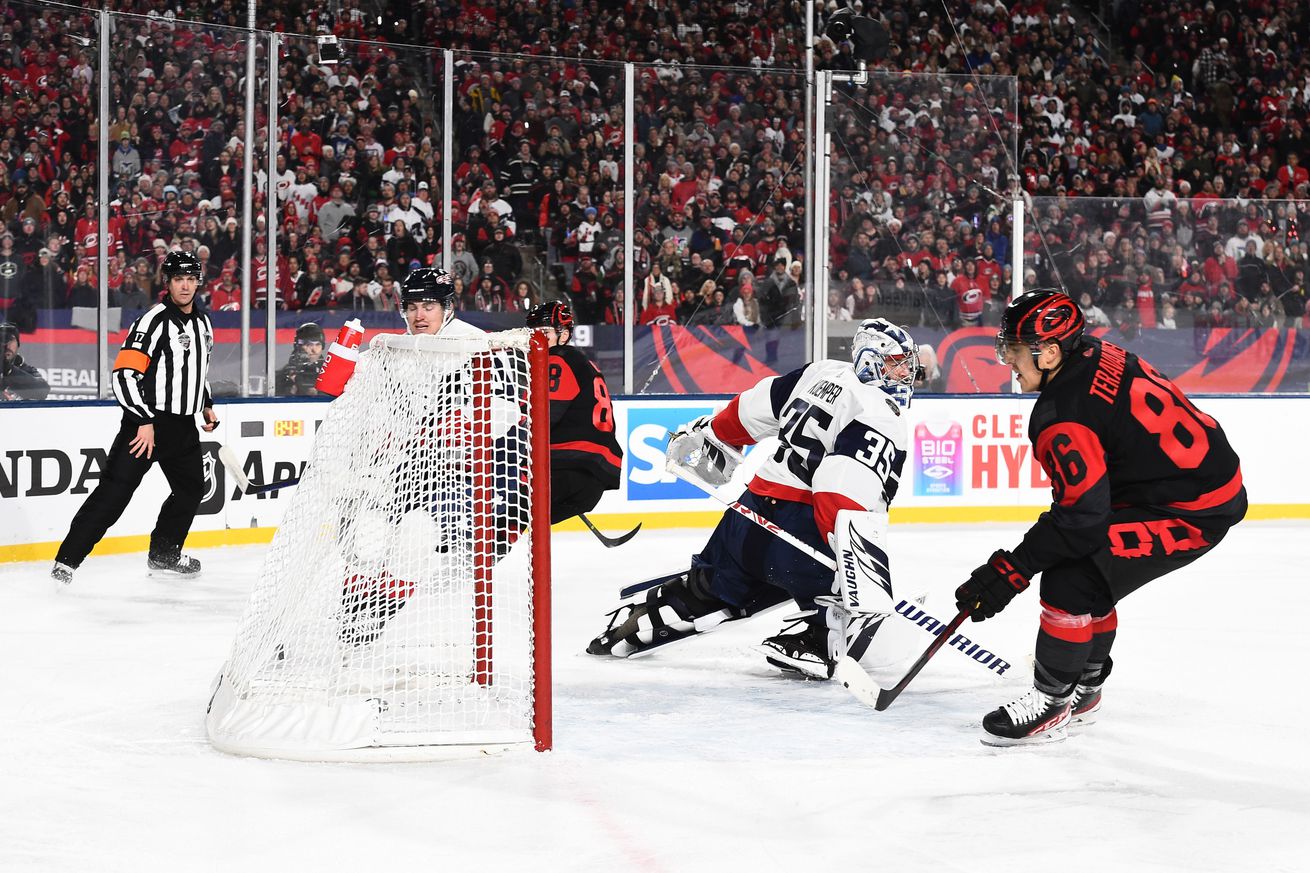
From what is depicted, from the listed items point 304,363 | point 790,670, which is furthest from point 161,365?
point 790,670

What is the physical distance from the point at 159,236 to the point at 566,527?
2575 millimetres

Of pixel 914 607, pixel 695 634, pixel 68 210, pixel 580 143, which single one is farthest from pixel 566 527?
pixel 914 607

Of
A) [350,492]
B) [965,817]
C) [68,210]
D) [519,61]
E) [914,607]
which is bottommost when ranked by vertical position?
[965,817]

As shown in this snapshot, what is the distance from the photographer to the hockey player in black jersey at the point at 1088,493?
329 cm

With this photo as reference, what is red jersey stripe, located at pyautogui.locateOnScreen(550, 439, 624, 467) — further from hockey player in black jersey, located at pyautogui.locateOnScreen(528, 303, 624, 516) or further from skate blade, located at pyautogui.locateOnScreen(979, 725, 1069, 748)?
skate blade, located at pyautogui.locateOnScreen(979, 725, 1069, 748)

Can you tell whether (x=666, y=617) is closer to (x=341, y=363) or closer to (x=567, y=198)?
(x=341, y=363)

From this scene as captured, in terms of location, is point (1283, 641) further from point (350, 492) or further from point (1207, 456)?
point (350, 492)

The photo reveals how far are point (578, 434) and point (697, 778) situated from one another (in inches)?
66.7

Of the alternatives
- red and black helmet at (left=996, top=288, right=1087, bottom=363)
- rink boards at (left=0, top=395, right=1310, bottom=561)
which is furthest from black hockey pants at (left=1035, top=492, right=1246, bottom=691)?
rink boards at (left=0, top=395, right=1310, bottom=561)

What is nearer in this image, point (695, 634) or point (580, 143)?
point (695, 634)

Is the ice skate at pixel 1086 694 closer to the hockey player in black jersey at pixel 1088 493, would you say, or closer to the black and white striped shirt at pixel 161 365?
the hockey player in black jersey at pixel 1088 493

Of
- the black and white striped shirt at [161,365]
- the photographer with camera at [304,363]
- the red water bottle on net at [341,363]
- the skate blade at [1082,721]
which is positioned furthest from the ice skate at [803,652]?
the photographer with camera at [304,363]

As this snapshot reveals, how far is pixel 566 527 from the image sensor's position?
8094mm

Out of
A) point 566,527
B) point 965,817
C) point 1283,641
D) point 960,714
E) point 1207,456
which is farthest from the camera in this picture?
point 566,527
